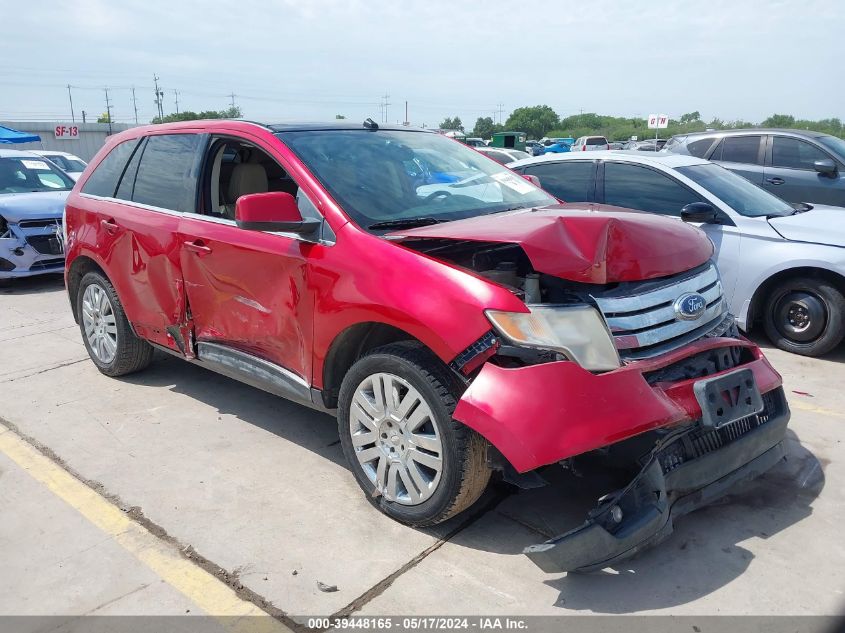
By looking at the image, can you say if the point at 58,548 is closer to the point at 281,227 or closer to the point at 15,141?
the point at 281,227

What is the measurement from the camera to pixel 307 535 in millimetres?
3100

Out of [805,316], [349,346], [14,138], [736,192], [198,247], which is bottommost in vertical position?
[805,316]

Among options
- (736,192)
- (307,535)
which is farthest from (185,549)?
(736,192)

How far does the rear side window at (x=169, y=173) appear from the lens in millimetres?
4238

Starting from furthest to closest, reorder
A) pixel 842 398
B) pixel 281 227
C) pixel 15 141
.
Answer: pixel 15 141 < pixel 842 398 < pixel 281 227

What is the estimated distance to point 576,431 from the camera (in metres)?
2.48

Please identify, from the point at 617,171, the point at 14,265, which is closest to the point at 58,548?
the point at 617,171

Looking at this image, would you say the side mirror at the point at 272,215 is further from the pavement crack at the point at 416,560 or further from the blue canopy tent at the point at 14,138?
the blue canopy tent at the point at 14,138

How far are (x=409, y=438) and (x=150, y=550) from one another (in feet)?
4.11

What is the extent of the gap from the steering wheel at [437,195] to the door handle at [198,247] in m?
1.30

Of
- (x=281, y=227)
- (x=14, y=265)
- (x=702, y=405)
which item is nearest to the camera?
(x=702, y=405)

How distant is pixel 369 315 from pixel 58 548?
1739 millimetres

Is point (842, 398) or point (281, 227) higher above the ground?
point (281, 227)

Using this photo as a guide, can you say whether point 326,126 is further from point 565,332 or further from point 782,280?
point 782,280
